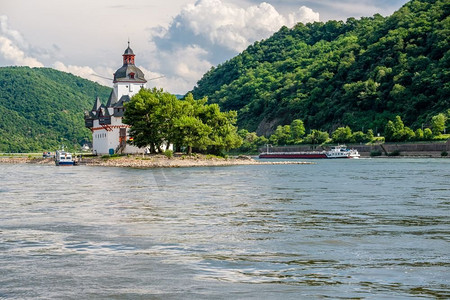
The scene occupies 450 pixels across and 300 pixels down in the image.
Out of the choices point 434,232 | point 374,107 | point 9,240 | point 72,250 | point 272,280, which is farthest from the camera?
point 374,107

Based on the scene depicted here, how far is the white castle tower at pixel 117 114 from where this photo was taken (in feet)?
388

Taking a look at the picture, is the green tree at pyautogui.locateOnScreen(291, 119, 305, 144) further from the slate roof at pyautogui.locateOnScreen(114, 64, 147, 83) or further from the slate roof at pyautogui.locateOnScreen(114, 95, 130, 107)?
the slate roof at pyautogui.locateOnScreen(114, 95, 130, 107)

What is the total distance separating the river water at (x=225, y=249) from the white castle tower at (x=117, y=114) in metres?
82.9

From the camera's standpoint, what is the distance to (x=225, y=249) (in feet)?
63.0

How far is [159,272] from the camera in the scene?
1577 cm

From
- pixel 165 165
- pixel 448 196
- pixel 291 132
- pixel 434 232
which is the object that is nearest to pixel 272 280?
pixel 434 232

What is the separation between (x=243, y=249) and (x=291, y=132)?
574 feet

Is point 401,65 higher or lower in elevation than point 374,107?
higher

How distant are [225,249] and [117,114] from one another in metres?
103

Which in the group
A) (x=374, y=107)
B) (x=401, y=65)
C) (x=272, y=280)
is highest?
(x=401, y=65)

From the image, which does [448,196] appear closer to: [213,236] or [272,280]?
[213,236]

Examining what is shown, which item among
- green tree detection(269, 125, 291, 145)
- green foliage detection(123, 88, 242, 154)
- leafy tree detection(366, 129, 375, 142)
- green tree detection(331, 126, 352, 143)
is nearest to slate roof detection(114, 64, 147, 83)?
green foliage detection(123, 88, 242, 154)

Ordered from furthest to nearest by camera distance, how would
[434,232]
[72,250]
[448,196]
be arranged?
[448,196] → [434,232] → [72,250]

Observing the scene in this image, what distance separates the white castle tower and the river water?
8286 centimetres
